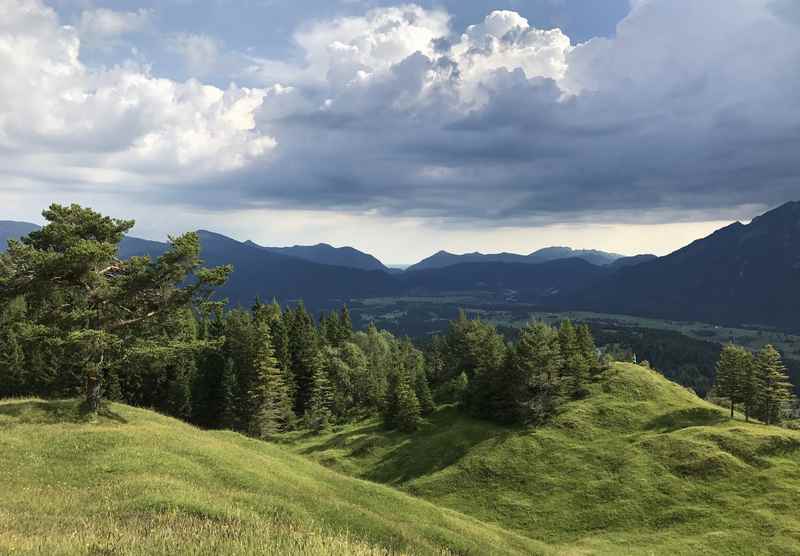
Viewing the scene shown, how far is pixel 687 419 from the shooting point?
75.8m

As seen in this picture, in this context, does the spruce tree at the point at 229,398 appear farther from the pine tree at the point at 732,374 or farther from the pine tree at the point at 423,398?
the pine tree at the point at 732,374

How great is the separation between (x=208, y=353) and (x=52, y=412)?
64149 millimetres

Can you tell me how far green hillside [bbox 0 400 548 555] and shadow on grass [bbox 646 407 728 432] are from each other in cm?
4614

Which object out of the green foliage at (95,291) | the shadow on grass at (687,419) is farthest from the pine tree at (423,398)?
the green foliage at (95,291)

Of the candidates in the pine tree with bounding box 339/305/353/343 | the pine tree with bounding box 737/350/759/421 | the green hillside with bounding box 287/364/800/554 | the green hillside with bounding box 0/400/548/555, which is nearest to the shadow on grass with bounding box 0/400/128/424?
the green hillside with bounding box 0/400/548/555

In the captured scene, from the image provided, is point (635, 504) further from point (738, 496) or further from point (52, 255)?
point (52, 255)

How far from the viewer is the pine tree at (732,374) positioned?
76375mm

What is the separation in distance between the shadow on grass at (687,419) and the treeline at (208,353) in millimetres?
13785

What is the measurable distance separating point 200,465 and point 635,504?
1998 inches

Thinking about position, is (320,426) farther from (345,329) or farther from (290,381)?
(345,329)

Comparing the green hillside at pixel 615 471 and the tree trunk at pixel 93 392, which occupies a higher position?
the tree trunk at pixel 93 392

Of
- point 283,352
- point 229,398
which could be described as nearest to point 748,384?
point 283,352

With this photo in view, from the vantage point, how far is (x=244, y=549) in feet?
34.3

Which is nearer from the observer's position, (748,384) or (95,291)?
(95,291)
